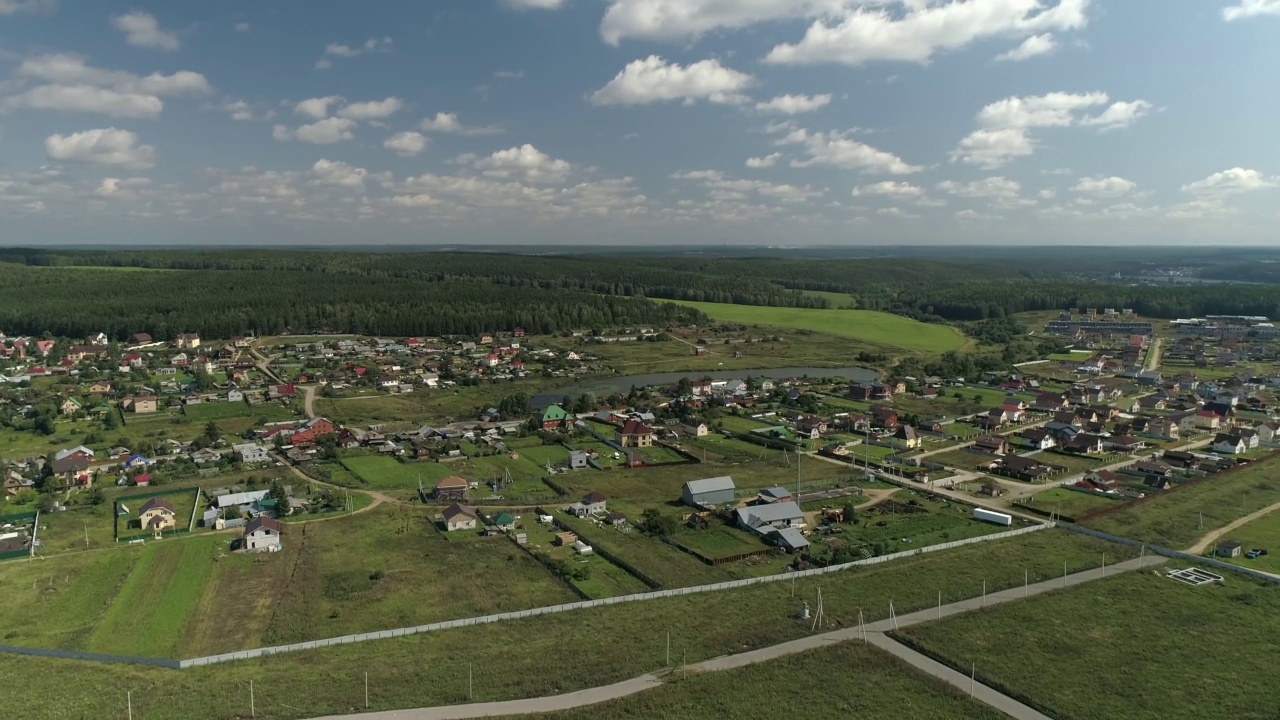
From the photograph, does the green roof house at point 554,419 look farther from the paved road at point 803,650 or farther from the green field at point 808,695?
the green field at point 808,695

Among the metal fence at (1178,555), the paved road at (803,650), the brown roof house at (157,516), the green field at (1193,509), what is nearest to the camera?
the paved road at (803,650)

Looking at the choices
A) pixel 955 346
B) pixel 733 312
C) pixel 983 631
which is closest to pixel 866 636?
pixel 983 631

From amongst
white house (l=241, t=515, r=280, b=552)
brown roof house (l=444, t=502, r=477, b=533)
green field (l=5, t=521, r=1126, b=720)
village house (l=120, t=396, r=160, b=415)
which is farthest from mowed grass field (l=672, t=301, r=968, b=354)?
village house (l=120, t=396, r=160, b=415)

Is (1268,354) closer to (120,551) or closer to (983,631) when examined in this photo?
(983,631)

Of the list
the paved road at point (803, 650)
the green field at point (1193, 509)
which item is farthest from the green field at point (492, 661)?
the green field at point (1193, 509)

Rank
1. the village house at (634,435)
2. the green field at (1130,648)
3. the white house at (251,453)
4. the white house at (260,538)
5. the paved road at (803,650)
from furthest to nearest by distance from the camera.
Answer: the village house at (634,435), the white house at (251,453), the white house at (260,538), the green field at (1130,648), the paved road at (803,650)

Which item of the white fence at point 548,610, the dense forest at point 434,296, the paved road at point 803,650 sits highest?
the dense forest at point 434,296
